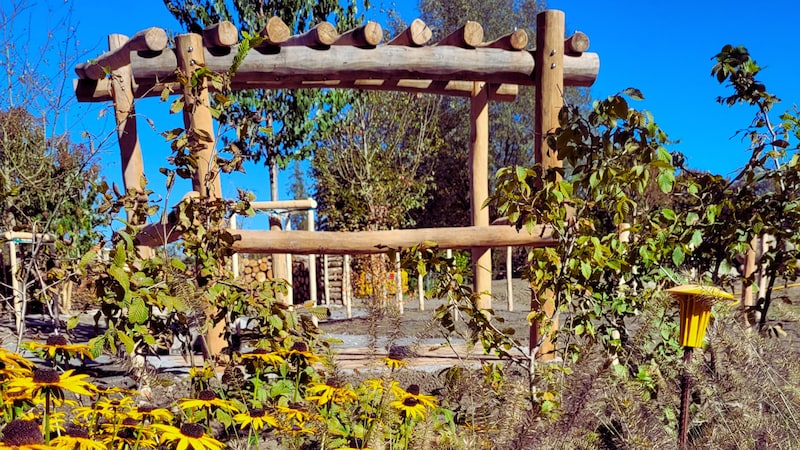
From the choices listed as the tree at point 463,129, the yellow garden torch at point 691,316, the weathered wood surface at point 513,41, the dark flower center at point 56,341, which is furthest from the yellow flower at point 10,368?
the tree at point 463,129

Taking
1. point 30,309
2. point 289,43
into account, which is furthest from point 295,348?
point 30,309

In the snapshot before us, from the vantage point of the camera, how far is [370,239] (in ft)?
14.9

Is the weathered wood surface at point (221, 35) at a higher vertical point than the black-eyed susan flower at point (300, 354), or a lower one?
higher

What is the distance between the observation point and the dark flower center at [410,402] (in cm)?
220

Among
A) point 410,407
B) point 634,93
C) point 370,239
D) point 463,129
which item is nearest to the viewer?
point 410,407

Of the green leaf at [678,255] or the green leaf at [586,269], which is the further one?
the green leaf at [678,255]

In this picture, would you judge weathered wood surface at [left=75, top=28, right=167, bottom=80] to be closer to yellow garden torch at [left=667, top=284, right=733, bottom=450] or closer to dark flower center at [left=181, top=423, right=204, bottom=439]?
dark flower center at [left=181, top=423, right=204, bottom=439]

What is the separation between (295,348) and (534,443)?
118 cm

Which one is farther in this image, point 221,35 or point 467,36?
point 467,36

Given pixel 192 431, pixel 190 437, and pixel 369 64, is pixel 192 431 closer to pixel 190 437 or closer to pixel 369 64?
pixel 190 437

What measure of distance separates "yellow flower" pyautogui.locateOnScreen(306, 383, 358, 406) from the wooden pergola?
2.08m

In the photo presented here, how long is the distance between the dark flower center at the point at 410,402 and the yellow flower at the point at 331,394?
218 millimetres

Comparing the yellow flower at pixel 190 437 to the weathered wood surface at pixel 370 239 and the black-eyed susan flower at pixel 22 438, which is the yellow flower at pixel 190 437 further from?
the weathered wood surface at pixel 370 239

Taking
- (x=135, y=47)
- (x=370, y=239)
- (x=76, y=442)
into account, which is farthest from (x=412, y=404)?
(x=135, y=47)
